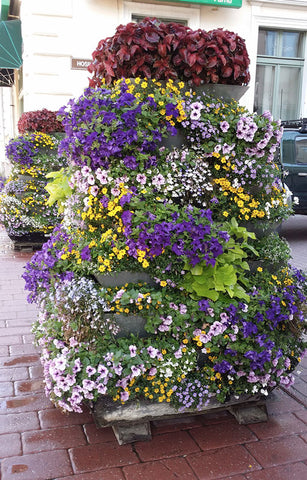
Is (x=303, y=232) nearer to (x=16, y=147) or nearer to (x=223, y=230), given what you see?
(x=16, y=147)

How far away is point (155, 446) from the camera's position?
2.65 meters

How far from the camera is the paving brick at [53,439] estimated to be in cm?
262

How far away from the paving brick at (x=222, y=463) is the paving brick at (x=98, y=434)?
48 cm

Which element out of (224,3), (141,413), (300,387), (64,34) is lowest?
(300,387)

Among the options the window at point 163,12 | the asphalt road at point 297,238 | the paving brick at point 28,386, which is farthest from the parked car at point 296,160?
the paving brick at point 28,386

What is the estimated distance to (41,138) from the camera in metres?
7.80

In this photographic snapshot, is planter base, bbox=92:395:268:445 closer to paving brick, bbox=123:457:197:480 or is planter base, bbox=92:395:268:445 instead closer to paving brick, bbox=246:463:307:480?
paving brick, bbox=123:457:197:480

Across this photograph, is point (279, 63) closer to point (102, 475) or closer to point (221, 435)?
point (221, 435)

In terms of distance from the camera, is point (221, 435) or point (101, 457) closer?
point (101, 457)

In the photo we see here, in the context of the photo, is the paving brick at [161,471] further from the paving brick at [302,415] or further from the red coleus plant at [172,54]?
the red coleus plant at [172,54]

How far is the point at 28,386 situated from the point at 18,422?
0.45m

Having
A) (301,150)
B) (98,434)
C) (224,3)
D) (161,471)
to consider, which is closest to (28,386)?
(98,434)

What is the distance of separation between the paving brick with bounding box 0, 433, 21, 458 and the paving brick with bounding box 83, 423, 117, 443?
1.29 feet

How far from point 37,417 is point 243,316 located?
1450 mm
